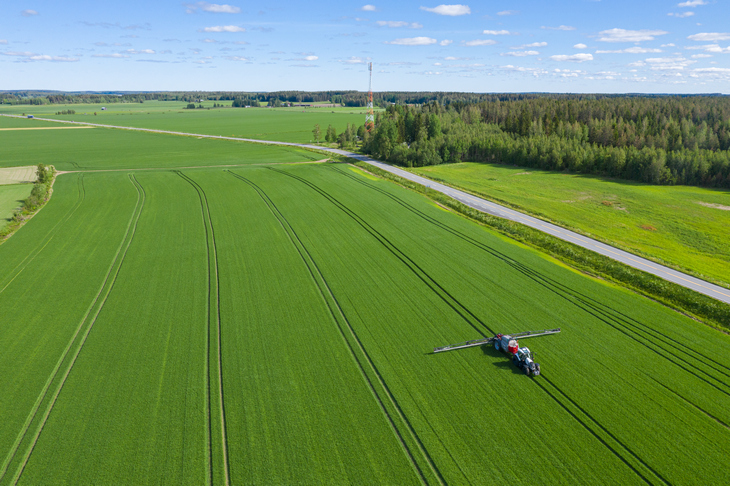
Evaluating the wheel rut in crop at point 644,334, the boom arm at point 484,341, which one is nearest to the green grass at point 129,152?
the wheel rut in crop at point 644,334

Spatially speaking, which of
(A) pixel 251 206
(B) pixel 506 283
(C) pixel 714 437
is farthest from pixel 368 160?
(C) pixel 714 437

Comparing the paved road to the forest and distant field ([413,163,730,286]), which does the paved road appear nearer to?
distant field ([413,163,730,286])

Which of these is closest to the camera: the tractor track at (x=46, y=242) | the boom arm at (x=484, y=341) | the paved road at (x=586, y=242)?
the boom arm at (x=484, y=341)

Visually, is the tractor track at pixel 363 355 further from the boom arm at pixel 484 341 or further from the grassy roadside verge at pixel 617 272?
the grassy roadside verge at pixel 617 272

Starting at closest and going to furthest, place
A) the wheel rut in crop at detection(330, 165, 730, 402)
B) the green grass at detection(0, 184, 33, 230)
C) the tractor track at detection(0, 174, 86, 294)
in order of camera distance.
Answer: the wheel rut in crop at detection(330, 165, 730, 402), the tractor track at detection(0, 174, 86, 294), the green grass at detection(0, 184, 33, 230)

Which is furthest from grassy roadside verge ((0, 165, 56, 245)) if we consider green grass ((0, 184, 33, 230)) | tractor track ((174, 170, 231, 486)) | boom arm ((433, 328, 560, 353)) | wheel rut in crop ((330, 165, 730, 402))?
wheel rut in crop ((330, 165, 730, 402))

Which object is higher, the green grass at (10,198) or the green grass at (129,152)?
the green grass at (129,152)

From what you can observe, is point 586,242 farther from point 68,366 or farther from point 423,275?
point 68,366
